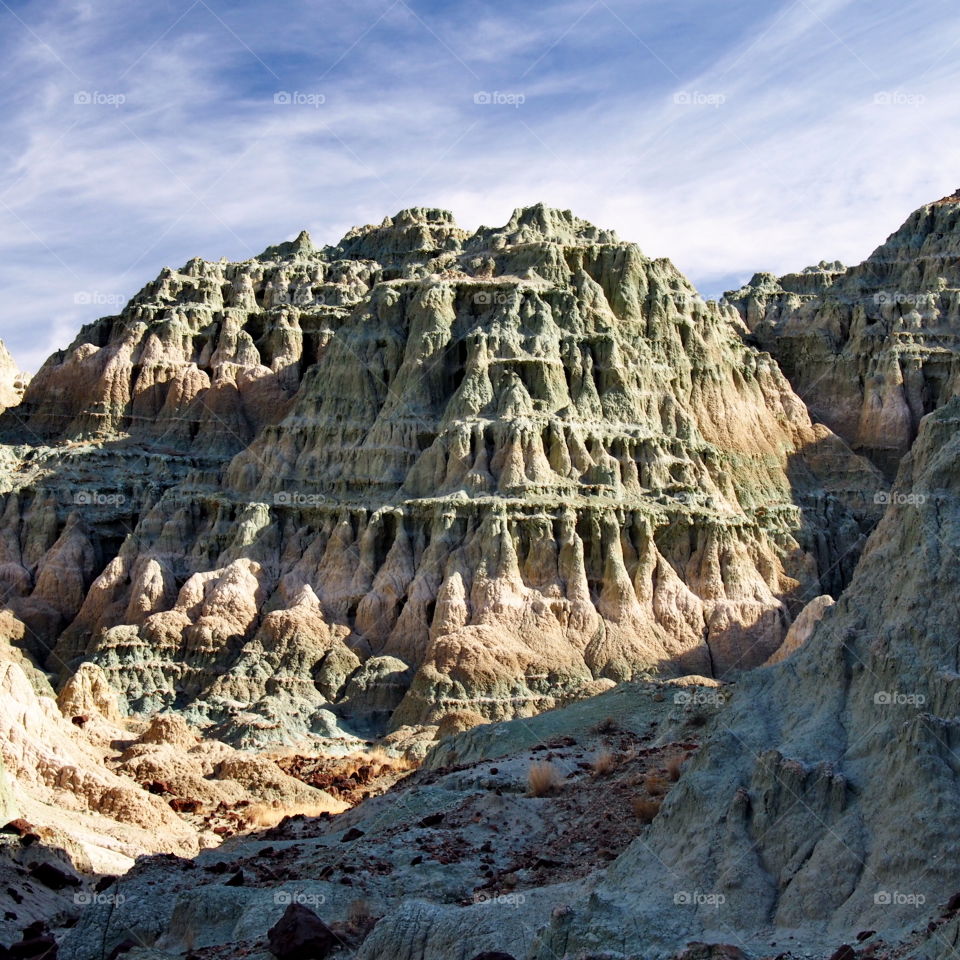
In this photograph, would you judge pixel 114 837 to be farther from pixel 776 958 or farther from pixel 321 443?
pixel 321 443

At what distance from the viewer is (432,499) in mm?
49500

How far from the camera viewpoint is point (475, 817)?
2066 cm

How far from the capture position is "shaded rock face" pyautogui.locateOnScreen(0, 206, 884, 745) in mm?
46438

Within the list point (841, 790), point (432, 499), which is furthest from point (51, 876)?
point (432, 499)

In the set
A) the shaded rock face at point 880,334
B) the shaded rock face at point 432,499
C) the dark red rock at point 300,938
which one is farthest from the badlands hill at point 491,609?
the shaded rock face at point 880,334

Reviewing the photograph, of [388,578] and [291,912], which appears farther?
[388,578]

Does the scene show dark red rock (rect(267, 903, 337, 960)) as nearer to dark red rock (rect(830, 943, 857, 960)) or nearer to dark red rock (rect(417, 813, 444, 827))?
dark red rock (rect(417, 813, 444, 827))

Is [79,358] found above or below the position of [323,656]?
above

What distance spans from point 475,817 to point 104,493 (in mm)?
43894

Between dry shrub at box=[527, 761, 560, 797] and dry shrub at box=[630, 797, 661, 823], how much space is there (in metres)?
3.17

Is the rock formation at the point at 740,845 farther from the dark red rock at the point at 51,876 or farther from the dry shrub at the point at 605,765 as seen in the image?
the dark red rock at the point at 51,876

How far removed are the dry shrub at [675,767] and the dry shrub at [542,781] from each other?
7.69ft

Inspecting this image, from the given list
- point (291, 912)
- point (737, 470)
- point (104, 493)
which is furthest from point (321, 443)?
point (291, 912)

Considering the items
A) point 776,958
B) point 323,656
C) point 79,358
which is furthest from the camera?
point 79,358
